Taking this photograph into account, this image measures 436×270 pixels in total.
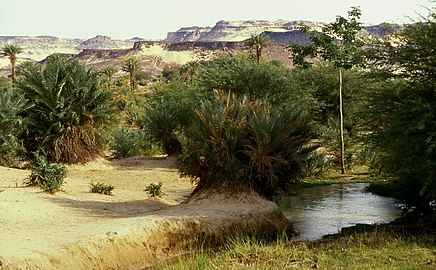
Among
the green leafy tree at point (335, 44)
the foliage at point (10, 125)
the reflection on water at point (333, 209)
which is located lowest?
the reflection on water at point (333, 209)

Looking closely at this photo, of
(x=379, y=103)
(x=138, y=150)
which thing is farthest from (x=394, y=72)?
(x=138, y=150)

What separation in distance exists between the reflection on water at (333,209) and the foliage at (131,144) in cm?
1171

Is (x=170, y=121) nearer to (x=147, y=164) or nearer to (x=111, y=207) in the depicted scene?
(x=147, y=164)

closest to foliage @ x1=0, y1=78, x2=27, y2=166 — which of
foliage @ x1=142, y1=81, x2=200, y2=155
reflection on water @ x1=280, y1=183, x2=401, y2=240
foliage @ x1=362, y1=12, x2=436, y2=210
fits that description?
foliage @ x1=142, y1=81, x2=200, y2=155

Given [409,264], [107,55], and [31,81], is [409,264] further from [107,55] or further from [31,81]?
[107,55]

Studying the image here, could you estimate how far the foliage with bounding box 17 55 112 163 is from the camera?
2281cm

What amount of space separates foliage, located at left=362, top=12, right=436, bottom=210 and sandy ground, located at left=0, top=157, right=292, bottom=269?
3439 mm

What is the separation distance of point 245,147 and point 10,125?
10.9 meters

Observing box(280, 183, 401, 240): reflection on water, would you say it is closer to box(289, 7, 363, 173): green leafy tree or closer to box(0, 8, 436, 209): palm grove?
box(0, 8, 436, 209): palm grove

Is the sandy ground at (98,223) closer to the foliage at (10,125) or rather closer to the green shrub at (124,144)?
the foliage at (10,125)

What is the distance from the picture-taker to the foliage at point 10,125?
21.2 m

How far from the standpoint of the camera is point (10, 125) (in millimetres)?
21391

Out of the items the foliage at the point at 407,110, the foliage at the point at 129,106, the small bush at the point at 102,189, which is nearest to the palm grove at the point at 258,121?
the foliage at the point at 407,110

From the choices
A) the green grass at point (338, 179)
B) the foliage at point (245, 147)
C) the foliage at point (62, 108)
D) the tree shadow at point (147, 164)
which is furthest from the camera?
the tree shadow at point (147, 164)
